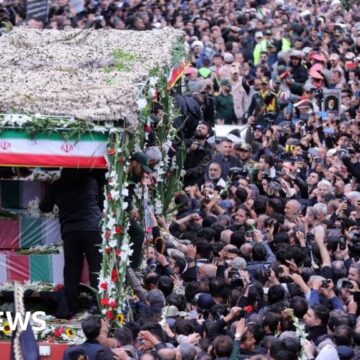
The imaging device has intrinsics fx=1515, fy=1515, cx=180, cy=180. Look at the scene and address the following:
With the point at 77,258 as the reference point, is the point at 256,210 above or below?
below

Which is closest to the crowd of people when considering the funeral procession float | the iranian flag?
the funeral procession float

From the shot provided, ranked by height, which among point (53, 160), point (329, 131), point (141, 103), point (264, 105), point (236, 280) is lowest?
point (264, 105)

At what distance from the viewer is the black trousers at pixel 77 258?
15.2 meters

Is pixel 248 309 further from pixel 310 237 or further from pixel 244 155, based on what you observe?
pixel 244 155

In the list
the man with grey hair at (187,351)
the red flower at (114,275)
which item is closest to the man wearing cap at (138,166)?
the red flower at (114,275)

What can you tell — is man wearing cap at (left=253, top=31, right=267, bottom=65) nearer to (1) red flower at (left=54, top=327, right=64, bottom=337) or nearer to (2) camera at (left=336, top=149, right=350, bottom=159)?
(2) camera at (left=336, top=149, right=350, bottom=159)

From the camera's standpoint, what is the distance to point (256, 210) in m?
18.3

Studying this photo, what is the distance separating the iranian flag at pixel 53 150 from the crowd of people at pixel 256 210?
58.9 inches

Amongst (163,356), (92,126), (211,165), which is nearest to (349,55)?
(211,165)

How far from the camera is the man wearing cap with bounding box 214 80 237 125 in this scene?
1013 inches

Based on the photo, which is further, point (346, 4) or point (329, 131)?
point (346, 4)

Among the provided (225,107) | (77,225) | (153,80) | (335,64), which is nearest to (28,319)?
(77,225)

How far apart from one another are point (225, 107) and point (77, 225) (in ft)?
35.3

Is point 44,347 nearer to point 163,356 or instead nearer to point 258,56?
point 163,356
